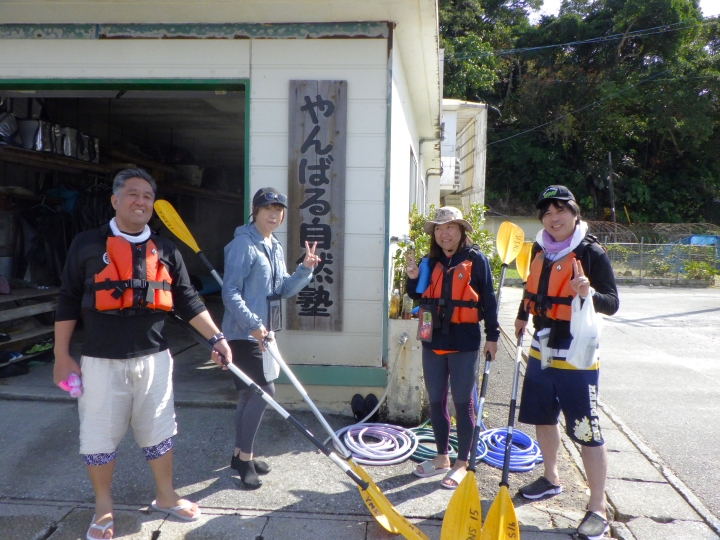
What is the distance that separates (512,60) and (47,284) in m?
28.2

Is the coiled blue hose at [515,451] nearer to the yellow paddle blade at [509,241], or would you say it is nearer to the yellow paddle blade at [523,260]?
the yellow paddle blade at [523,260]

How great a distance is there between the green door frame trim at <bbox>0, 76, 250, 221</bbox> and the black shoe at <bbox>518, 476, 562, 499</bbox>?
281cm

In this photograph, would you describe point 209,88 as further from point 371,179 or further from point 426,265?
point 426,265

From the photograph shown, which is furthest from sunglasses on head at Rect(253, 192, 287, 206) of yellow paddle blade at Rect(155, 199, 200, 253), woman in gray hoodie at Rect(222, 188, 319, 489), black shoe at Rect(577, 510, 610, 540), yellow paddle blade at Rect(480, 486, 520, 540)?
black shoe at Rect(577, 510, 610, 540)

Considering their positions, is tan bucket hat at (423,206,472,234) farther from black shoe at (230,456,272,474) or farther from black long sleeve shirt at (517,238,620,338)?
black shoe at (230,456,272,474)

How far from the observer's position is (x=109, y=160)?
8.19 m

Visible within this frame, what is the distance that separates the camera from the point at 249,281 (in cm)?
354

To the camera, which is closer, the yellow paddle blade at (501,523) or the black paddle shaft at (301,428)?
the yellow paddle blade at (501,523)

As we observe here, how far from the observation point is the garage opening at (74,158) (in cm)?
605

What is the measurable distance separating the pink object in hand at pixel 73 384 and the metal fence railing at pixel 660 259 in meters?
20.3

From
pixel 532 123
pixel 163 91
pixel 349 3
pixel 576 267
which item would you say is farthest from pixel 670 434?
pixel 532 123

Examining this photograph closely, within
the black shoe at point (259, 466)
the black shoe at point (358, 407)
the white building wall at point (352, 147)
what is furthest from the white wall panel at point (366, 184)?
the black shoe at point (259, 466)

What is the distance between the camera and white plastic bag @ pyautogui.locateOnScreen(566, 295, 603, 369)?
305 cm

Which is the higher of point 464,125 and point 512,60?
point 512,60
